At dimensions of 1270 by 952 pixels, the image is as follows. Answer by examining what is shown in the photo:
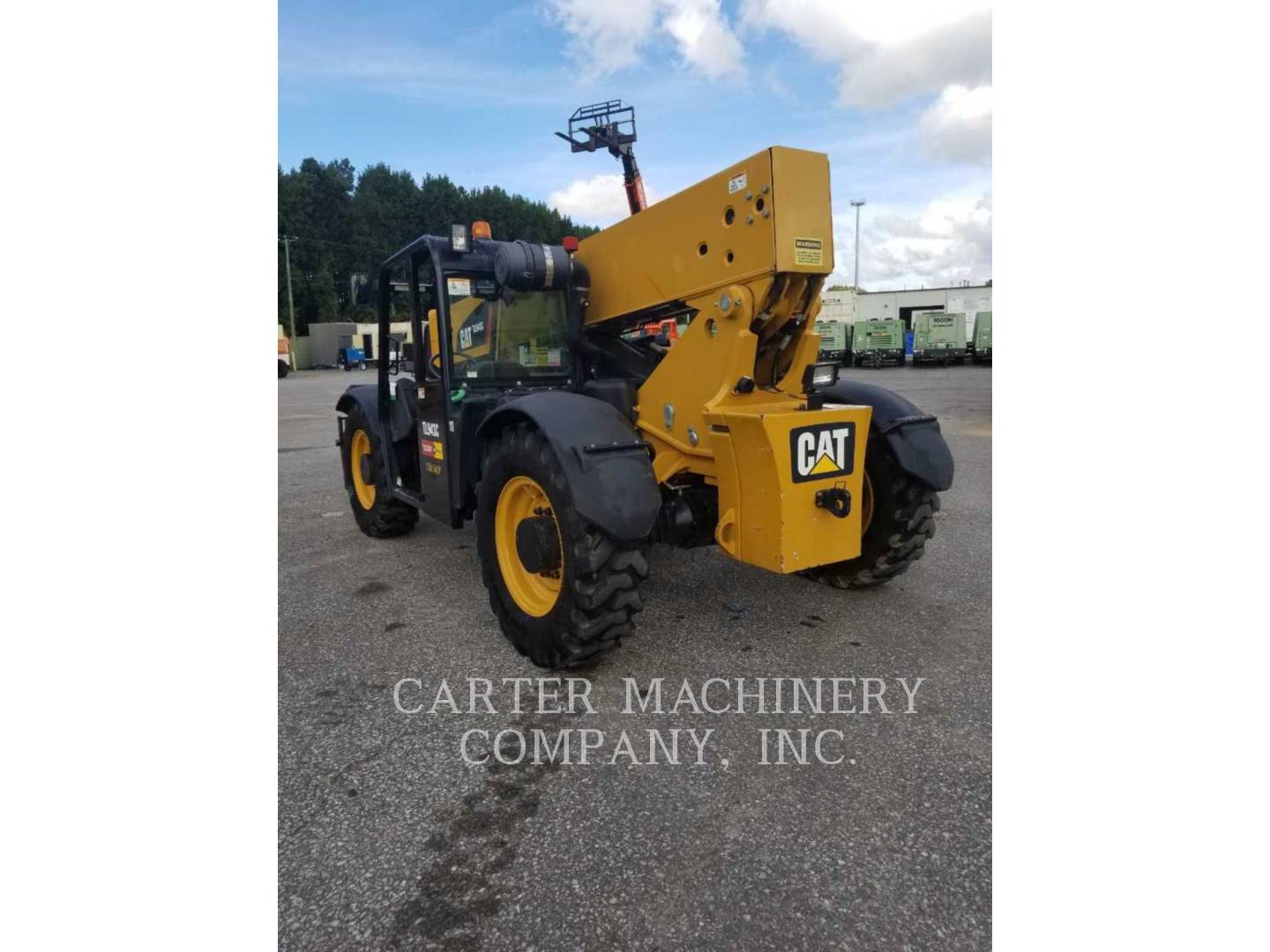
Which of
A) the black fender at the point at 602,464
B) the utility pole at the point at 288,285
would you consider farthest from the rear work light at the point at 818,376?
the utility pole at the point at 288,285

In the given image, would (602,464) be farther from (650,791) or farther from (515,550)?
(650,791)

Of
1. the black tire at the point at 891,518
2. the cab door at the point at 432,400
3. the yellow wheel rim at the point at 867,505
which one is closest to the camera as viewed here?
the black tire at the point at 891,518

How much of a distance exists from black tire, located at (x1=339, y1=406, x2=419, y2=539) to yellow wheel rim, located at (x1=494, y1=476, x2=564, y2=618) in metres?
1.96

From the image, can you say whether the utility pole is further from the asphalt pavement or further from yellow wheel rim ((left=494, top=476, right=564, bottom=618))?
the asphalt pavement

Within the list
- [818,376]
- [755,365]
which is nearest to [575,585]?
[755,365]

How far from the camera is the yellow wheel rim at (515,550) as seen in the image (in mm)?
3615

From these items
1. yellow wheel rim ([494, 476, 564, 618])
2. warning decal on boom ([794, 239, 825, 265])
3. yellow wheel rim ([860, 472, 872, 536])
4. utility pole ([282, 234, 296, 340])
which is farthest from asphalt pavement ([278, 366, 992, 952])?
utility pole ([282, 234, 296, 340])

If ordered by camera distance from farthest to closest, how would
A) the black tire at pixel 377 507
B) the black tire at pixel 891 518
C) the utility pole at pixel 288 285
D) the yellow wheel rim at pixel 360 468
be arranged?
1. the utility pole at pixel 288 285
2. the yellow wheel rim at pixel 360 468
3. the black tire at pixel 377 507
4. the black tire at pixel 891 518

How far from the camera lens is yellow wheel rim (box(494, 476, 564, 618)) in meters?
3.62

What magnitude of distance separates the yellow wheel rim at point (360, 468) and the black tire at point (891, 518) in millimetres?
3858

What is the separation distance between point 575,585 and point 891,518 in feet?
6.19

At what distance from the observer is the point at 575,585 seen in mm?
3162

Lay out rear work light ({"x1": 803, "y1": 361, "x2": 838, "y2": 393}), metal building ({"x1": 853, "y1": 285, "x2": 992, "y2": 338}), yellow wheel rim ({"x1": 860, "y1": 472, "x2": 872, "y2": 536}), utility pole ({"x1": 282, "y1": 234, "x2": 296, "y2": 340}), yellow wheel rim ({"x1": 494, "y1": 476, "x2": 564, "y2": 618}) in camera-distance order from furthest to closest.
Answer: utility pole ({"x1": 282, "y1": 234, "x2": 296, "y2": 340}) → metal building ({"x1": 853, "y1": 285, "x2": 992, "y2": 338}) → yellow wheel rim ({"x1": 860, "y1": 472, "x2": 872, "y2": 536}) → rear work light ({"x1": 803, "y1": 361, "x2": 838, "y2": 393}) → yellow wheel rim ({"x1": 494, "y1": 476, "x2": 564, "y2": 618})

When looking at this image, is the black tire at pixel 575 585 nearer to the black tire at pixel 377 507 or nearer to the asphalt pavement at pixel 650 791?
the asphalt pavement at pixel 650 791
